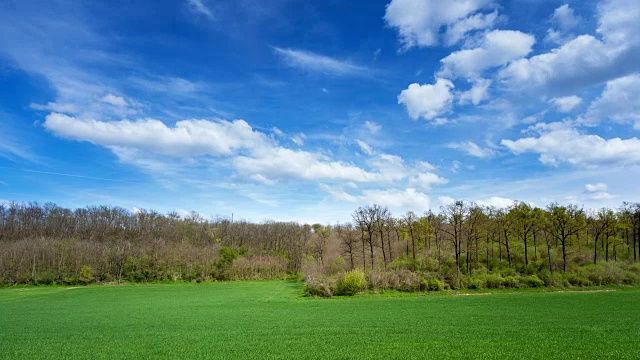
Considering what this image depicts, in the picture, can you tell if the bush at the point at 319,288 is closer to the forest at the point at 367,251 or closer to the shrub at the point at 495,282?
the forest at the point at 367,251

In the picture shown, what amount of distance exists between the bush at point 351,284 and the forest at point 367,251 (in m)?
0.13

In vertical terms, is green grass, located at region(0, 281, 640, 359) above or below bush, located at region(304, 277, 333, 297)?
above

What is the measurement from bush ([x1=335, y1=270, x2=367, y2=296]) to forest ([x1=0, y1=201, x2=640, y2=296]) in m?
0.13

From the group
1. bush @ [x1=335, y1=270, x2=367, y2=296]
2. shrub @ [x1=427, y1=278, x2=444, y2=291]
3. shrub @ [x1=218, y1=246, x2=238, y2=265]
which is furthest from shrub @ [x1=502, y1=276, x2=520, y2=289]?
shrub @ [x1=218, y1=246, x2=238, y2=265]

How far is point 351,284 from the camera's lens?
43.2 m

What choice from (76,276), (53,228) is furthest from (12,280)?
(53,228)

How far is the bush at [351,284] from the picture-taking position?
4319cm

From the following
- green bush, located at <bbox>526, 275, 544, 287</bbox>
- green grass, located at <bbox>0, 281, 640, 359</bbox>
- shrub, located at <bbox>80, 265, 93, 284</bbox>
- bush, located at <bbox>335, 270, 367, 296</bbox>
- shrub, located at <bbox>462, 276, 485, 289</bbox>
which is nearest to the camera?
green grass, located at <bbox>0, 281, 640, 359</bbox>

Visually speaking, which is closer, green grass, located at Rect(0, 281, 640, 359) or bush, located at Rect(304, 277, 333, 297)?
green grass, located at Rect(0, 281, 640, 359)

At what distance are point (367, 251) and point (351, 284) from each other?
69.0 ft

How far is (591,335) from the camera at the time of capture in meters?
15.7

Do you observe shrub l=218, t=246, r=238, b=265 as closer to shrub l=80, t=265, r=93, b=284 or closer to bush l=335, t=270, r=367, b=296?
shrub l=80, t=265, r=93, b=284

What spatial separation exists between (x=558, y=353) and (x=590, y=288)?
129 feet

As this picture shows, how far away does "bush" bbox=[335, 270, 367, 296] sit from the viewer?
4319 centimetres
